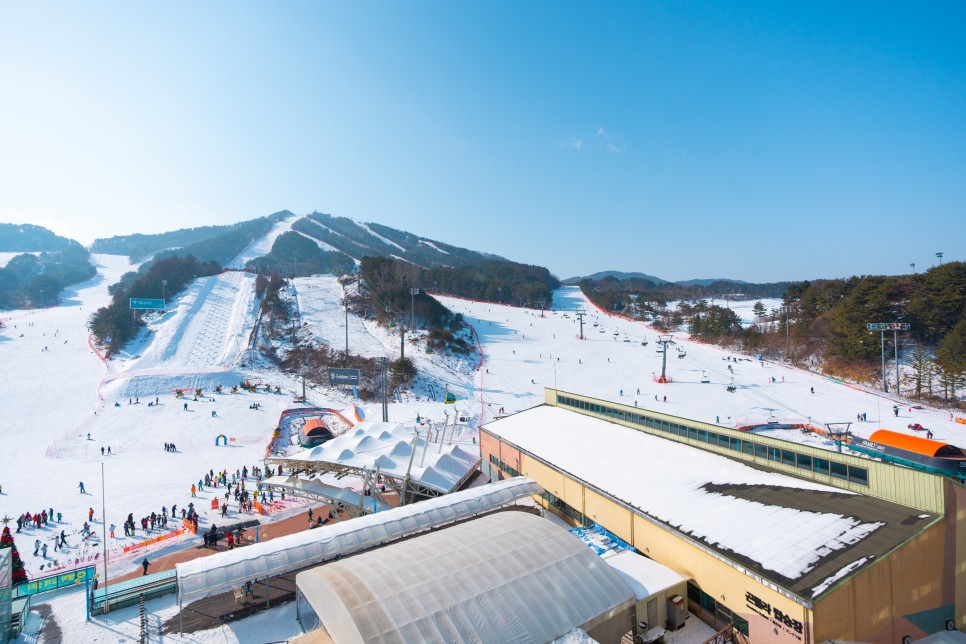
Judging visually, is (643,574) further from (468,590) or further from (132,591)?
(132,591)

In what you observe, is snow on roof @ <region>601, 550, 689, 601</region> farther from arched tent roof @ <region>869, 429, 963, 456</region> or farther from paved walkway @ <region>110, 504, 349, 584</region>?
arched tent roof @ <region>869, 429, 963, 456</region>

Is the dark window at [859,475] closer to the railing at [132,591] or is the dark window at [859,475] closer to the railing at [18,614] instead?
the railing at [132,591]

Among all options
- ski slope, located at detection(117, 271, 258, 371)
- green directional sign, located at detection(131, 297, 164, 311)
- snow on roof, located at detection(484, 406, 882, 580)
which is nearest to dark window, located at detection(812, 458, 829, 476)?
snow on roof, located at detection(484, 406, 882, 580)

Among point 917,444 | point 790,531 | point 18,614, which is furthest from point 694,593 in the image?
point 917,444

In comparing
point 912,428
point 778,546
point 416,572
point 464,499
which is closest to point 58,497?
point 464,499

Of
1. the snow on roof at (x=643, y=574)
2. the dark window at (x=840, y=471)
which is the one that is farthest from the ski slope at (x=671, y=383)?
the snow on roof at (x=643, y=574)
